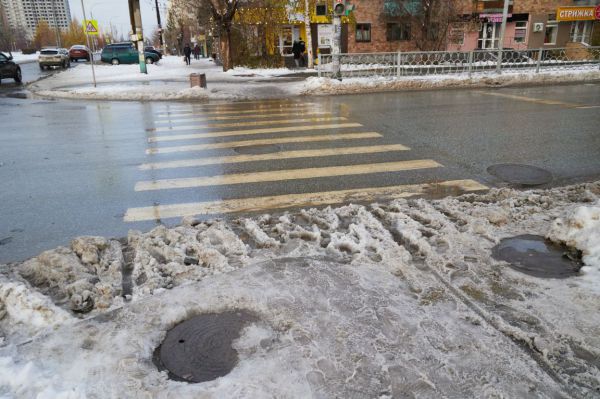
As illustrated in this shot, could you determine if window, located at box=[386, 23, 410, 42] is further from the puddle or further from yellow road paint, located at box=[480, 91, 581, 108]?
the puddle

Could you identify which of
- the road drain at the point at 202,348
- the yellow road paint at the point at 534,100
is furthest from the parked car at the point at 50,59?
the road drain at the point at 202,348

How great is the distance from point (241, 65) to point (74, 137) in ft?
76.4

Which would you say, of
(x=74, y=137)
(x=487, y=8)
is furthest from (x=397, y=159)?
(x=487, y=8)

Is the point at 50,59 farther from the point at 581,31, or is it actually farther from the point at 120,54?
the point at 581,31

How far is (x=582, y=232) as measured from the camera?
168 inches

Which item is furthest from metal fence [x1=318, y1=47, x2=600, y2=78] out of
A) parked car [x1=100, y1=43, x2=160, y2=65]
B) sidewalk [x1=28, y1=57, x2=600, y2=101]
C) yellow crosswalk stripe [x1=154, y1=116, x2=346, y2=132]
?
parked car [x1=100, y1=43, x2=160, y2=65]

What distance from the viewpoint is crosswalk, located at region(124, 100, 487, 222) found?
5.79 metres

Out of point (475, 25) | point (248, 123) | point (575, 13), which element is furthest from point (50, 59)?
point (575, 13)

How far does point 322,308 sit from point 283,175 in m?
3.74

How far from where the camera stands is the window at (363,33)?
1456 inches

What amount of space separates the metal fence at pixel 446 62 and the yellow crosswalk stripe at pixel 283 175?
1363cm

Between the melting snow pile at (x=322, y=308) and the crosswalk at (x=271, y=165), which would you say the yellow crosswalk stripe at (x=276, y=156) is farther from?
the melting snow pile at (x=322, y=308)

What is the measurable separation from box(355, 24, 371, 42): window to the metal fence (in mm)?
18119

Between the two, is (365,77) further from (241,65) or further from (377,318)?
(377,318)
